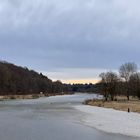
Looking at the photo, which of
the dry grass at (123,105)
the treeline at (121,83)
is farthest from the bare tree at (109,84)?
the dry grass at (123,105)

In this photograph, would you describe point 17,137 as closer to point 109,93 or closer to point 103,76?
point 109,93

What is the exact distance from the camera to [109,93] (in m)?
114

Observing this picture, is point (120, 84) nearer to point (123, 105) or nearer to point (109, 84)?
point (109, 84)

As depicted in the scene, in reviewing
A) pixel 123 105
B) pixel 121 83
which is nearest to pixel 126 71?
pixel 121 83

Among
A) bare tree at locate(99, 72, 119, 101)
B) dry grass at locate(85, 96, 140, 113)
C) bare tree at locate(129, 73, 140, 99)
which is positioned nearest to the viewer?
dry grass at locate(85, 96, 140, 113)

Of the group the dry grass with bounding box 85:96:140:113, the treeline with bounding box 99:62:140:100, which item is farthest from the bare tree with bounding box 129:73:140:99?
the dry grass with bounding box 85:96:140:113

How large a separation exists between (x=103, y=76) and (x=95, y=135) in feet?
313

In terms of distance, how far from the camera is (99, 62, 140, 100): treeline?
113 meters

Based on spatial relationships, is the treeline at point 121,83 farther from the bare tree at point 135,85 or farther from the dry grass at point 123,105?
the dry grass at point 123,105

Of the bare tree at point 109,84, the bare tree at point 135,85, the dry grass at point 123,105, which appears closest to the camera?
the dry grass at point 123,105

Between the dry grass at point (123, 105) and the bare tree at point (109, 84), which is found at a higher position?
the bare tree at point (109, 84)

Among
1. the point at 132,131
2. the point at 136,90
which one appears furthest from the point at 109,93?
the point at 132,131

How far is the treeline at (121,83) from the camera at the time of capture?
113312 mm

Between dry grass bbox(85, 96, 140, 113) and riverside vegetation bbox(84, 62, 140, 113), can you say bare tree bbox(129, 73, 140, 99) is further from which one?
dry grass bbox(85, 96, 140, 113)
